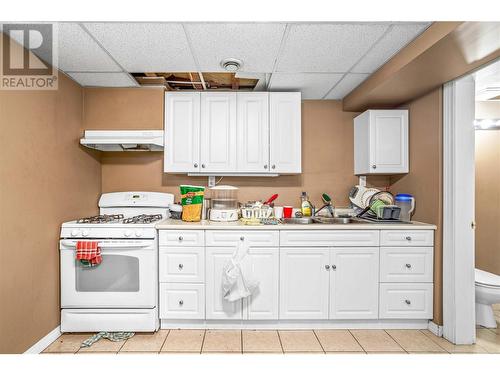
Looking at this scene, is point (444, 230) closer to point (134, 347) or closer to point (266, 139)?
point (266, 139)

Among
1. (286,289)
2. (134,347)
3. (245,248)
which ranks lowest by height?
(134,347)

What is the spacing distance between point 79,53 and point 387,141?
2730mm

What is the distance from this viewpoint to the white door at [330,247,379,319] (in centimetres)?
227

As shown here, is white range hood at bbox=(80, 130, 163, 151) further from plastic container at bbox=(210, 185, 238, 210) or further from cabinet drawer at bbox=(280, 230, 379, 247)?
cabinet drawer at bbox=(280, 230, 379, 247)

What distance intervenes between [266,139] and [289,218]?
2.67 ft

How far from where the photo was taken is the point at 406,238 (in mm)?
2266

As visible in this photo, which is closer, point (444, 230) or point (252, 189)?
point (444, 230)

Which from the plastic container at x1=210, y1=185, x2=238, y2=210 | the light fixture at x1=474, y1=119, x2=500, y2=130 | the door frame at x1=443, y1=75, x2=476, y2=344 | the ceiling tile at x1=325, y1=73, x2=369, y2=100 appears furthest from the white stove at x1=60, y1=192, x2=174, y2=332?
the light fixture at x1=474, y1=119, x2=500, y2=130

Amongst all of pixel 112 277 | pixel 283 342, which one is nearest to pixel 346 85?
pixel 283 342

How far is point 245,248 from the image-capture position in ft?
7.41

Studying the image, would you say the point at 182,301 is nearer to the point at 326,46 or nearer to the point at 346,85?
the point at 326,46

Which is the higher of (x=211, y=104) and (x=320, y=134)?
(x=211, y=104)

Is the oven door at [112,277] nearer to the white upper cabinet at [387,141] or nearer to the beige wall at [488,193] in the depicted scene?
the white upper cabinet at [387,141]

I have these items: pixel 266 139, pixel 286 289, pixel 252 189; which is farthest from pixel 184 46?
pixel 286 289
